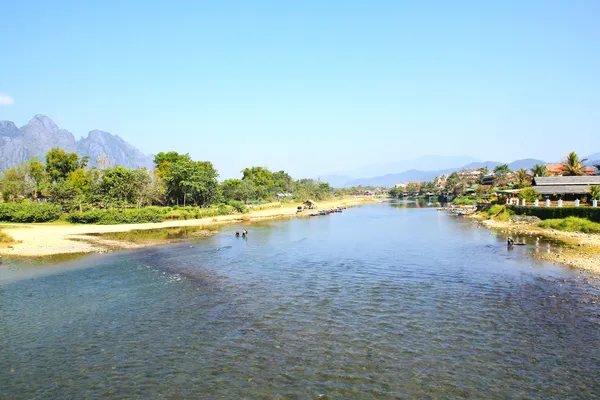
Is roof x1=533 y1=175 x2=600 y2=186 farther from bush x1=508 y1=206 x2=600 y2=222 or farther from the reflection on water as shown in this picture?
the reflection on water

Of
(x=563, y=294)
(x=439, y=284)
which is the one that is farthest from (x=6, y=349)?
(x=563, y=294)

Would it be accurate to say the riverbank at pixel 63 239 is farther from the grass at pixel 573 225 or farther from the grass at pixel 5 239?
the grass at pixel 573 225

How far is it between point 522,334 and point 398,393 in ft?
24.7

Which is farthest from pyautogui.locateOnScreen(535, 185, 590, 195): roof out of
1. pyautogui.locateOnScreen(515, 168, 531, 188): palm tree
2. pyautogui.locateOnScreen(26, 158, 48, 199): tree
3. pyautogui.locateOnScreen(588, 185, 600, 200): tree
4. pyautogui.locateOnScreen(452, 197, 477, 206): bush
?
pyautogui.locateOnScreen(26, 158, 48, 199): tree

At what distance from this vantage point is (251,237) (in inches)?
2028

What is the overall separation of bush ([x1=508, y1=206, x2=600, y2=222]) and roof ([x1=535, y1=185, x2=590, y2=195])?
504cm

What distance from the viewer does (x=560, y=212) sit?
51.2 m

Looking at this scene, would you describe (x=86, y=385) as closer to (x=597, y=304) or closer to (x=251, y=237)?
(x=597, y=304)

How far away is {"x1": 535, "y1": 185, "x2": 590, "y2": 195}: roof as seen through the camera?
2368 inches

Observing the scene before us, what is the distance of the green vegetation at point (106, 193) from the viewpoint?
2383 inches

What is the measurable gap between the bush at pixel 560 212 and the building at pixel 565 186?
5602 millimetres

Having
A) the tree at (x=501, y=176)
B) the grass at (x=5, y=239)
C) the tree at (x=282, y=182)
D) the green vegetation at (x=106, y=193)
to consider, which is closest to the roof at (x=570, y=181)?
the tree at (x=501, y=176)

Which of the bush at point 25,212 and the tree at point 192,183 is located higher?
the tree at point 192,183

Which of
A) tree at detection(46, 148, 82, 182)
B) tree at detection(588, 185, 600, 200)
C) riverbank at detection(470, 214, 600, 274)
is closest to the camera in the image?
riverbank at detection(470, 214, 600, 274)
